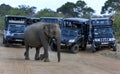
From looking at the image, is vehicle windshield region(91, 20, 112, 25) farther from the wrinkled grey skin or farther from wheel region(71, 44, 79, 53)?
the wrinkled grey skin

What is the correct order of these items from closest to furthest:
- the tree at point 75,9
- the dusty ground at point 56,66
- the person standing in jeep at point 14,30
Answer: the dusty ground at point 56,66
the person standing in jeep at point 14,30
the tree at point 75,9

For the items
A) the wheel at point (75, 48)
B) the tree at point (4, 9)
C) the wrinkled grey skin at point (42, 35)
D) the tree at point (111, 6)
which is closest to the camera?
the wrinkled grey skin at point (42, 35)

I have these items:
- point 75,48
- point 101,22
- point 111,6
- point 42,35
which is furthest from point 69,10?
point 42,35

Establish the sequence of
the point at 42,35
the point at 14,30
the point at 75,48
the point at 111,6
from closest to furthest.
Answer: the point at 42,35 → the point at 75,48 → the point at 14,30 → the point at 111,6

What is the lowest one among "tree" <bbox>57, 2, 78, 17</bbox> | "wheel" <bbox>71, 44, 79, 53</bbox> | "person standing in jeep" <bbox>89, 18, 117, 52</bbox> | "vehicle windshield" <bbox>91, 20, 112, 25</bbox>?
"wheel" <bbox>71, 44, 79, 53</bbox>

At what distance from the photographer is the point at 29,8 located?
106750 millimetres

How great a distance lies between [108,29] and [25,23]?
27.0 feet

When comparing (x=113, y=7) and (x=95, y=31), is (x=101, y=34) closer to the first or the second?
(x=95, y=31)

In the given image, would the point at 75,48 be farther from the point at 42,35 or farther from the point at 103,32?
the point at 42,35

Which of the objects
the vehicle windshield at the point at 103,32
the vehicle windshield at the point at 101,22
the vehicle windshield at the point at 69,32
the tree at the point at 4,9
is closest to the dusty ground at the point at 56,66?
the vehicle windshield at the point at 103,32

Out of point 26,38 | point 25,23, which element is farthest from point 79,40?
point 26,38

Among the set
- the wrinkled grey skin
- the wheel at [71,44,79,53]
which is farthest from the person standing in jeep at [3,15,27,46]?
the wrinkled grey skin

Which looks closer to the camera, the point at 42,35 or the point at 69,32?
the point at 42,35

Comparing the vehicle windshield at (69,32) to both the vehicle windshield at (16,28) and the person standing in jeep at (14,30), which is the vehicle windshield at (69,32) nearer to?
the person standing in jeep at (14,30)
